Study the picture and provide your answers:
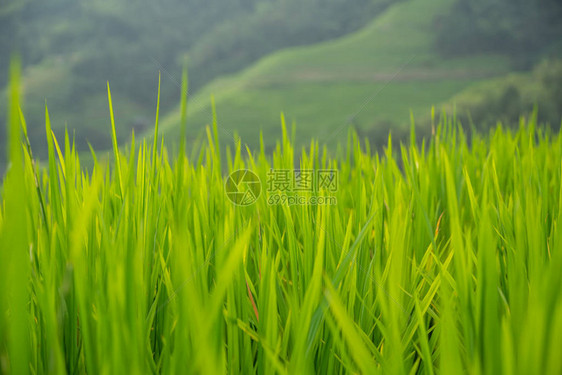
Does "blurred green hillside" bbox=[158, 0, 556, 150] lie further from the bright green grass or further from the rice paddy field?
the rice paddy field

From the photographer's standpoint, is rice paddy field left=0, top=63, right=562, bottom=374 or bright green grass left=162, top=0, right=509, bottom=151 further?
bright green grass left=162, top=0, right=509, bottom=151

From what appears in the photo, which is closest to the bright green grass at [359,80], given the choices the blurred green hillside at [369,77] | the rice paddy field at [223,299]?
the blurred green hillside at [369,77]

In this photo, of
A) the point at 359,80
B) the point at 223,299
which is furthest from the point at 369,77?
the point at 223,299

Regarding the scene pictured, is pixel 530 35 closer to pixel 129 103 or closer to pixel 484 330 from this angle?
pixel 129 103

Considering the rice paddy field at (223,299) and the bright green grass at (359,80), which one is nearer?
the rice paddy field at (223,299)

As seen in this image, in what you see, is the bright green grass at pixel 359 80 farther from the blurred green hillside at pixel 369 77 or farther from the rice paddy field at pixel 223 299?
the rice paddy field at pixel 223 299

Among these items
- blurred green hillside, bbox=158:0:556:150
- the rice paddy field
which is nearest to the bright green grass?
blurred green hillside, bbox=158:0:556:150

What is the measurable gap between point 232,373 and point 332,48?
32.5 ft

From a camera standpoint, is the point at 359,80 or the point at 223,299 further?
the point at 359,80

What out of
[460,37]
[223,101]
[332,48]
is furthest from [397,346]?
[460,37]

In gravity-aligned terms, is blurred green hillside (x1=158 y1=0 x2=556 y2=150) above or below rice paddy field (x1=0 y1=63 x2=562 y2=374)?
above

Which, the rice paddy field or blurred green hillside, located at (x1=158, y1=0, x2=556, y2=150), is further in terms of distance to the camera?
blurred green hillside, located at (x1=158, y1=0, x2=556, y2=150)

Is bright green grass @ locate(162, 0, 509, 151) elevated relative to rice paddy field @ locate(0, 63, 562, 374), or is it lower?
elevated

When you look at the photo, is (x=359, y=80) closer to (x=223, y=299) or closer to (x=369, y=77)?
(x=369, y=77)
